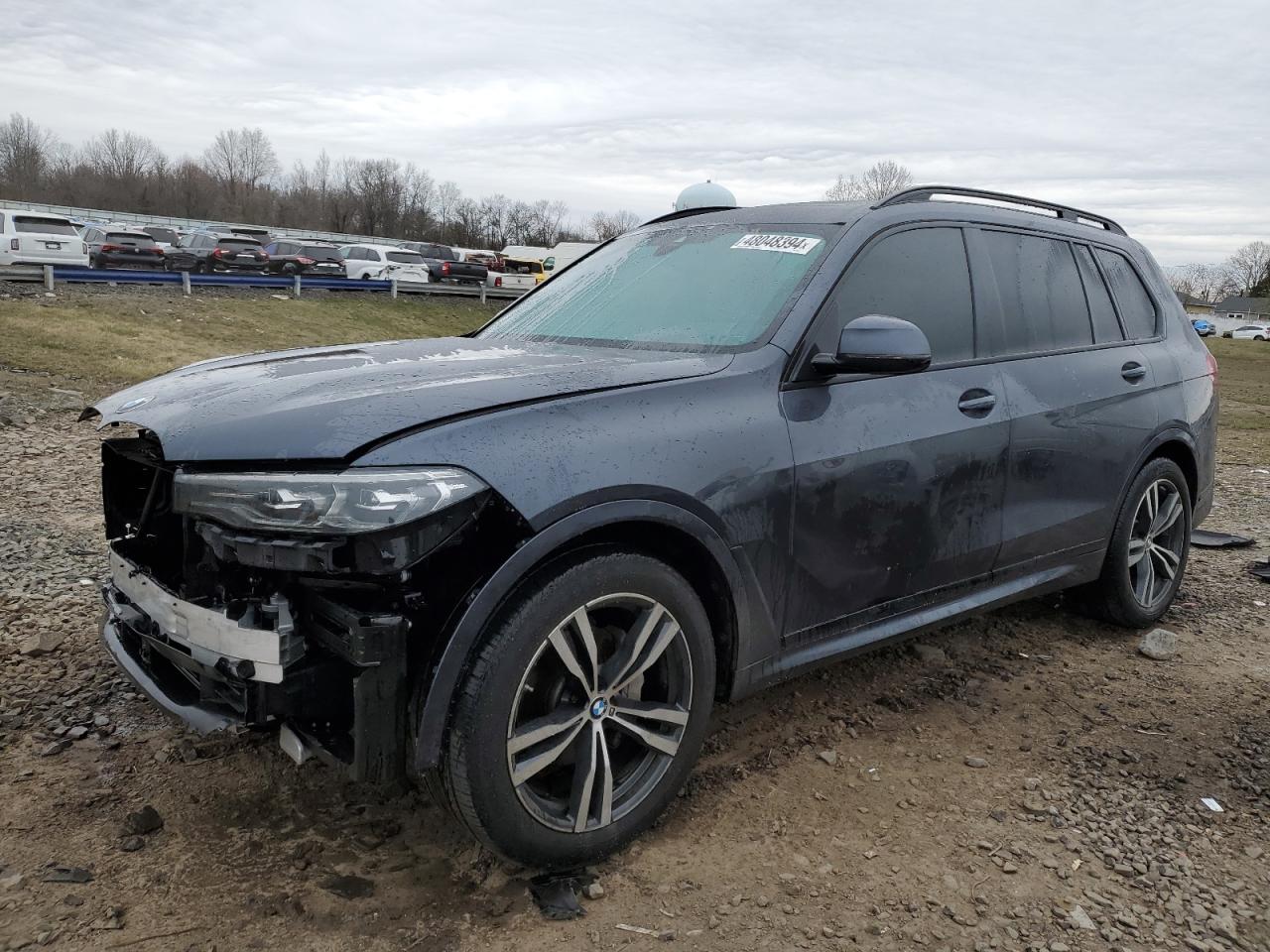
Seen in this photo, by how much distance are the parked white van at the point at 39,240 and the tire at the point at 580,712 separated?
885 inches

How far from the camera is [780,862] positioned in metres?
2.72

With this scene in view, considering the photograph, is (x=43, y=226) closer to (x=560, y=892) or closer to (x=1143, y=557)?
(x=1143, y=557)

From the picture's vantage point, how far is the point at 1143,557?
4586 millimetres

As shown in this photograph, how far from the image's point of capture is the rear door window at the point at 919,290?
323cm

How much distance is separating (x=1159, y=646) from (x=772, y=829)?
8.21 ft

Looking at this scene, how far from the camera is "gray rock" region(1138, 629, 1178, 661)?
4.40m

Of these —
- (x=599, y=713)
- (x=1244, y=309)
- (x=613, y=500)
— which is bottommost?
(x=599, y=713)

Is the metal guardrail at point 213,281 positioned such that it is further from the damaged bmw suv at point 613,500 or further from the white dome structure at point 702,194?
the damaged bmw suv at point 613,500

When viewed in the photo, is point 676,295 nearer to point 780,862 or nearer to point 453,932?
point 780,862

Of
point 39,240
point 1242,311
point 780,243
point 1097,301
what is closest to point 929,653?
point 1097,301

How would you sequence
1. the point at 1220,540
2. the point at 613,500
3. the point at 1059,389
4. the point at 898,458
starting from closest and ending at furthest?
the point at 613,500, the point at 898,458, the point at 1059,389, the point at 1220,540

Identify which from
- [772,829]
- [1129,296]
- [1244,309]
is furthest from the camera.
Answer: [1244,309]

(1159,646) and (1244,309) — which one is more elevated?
(1244,309)

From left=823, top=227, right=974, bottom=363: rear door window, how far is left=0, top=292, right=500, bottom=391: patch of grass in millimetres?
9862
